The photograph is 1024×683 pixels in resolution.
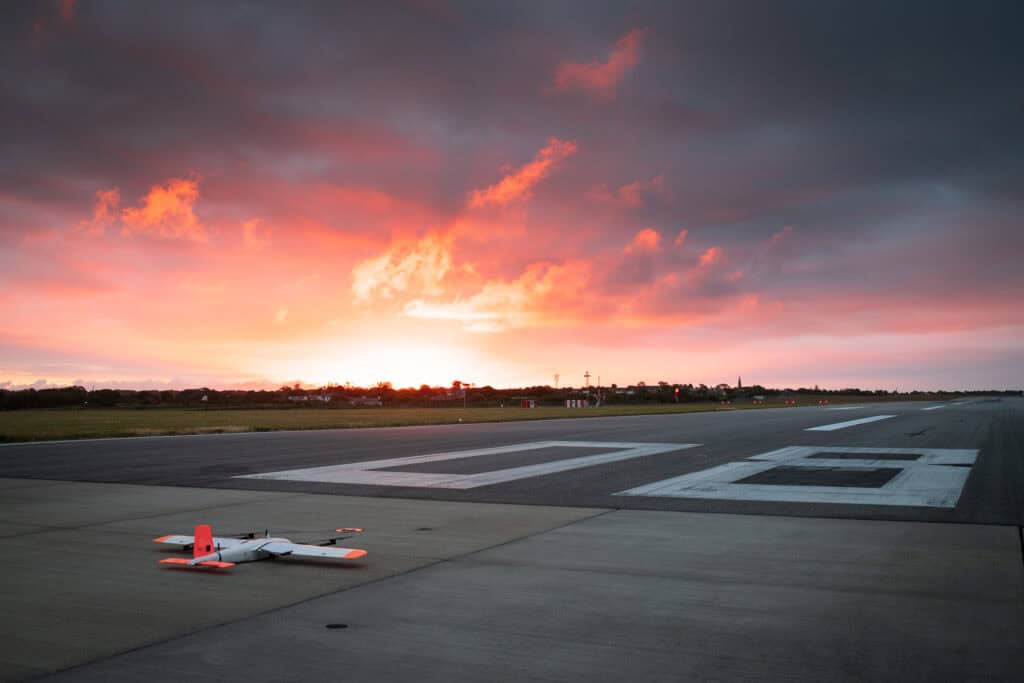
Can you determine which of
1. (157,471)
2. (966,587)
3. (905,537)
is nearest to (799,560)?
(966,587)

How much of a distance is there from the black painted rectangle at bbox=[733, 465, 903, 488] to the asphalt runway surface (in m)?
0.04

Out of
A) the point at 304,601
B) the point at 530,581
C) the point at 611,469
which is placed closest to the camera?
the point at 304,601

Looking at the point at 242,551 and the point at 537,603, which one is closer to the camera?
the point at 537,603

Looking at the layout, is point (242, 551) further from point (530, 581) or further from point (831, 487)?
point (831, 487)

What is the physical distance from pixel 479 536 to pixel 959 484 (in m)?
10.3

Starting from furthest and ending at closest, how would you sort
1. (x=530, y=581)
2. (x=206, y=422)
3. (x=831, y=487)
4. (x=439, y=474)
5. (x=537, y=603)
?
(x=206, y=422), (x=439, y=474), (x=831, y=487), (x=530, y=581), (x=537, y=603)

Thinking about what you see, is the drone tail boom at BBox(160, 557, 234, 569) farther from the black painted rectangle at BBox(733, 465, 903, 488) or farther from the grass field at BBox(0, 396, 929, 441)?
the grass field at BBox(0, 396, 929, 441)

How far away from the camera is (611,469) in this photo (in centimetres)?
1769

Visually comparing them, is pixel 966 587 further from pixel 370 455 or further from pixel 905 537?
pixel 370 455

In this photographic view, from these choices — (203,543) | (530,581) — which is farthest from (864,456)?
(203,543)

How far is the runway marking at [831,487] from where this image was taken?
12844mm

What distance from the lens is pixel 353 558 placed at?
8.06 m

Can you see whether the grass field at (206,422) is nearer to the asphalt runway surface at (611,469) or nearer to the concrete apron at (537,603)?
the asphalt runway surface at (611,469)

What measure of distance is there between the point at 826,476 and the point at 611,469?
4538 millimetres
